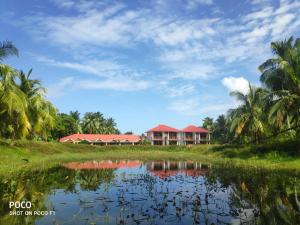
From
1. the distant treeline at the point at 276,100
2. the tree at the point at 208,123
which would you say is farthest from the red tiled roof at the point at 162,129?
the distant treeline at the point at 276,100

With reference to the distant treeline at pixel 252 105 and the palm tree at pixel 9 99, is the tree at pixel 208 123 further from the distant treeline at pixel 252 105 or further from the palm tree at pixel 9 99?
the palm tree at pixel 9 99

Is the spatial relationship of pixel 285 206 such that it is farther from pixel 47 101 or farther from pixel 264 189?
pixel 47 101

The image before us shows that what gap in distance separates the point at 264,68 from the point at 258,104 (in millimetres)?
10426

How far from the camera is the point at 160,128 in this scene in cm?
9562

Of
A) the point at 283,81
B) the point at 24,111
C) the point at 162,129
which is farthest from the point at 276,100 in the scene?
the point at 162,129

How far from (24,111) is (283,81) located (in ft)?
81.6

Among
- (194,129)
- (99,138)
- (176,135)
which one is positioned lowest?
(99,138)

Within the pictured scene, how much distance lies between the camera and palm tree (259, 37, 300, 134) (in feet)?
95.0

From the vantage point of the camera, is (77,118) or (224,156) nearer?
(224,156)

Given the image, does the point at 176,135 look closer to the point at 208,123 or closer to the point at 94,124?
the point at 208,123

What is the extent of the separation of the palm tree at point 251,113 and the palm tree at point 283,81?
8.96 metres

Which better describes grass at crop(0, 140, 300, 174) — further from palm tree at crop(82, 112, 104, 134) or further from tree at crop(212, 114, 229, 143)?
tree at crop(212, 114, 229, 143)

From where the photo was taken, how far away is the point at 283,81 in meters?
33.3

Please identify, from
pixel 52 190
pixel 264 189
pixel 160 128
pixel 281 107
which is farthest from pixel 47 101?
pixel 160 128
